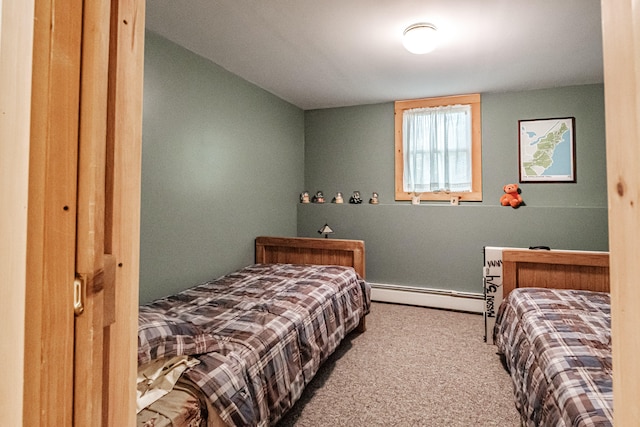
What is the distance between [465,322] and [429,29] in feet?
8.73

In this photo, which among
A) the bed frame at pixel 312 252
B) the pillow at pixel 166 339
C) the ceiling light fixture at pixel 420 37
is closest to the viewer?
the pillow at pixel 166 339

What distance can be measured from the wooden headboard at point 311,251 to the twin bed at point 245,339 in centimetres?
2

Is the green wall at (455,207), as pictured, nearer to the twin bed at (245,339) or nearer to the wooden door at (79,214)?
the twin bed at (245,339)

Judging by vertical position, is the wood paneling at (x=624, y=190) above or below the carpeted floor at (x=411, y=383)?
above

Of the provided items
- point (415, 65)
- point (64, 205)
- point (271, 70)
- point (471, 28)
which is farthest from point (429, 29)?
point (64, 205)

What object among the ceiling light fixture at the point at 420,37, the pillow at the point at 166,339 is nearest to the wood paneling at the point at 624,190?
the pillow at the point at 166,339

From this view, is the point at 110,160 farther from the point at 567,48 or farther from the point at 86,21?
the point at 567,48

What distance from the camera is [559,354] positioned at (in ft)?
5.02

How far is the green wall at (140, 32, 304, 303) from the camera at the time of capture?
245 cm

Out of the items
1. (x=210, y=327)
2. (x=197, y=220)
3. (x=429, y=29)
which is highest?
(x=429, y=29)

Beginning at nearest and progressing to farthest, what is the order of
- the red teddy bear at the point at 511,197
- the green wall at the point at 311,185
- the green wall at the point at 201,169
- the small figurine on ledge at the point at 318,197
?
the green wall at the point at 201,169 < the green wall at the point at 311,185 < the red teddy bear at the point at 511,197 < the small figurine on ledge at the point at 318,197

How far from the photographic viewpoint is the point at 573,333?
1.74m

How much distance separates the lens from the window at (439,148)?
384 centimetres

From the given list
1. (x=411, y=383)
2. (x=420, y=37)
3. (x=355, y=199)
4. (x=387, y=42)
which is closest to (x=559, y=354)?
(x=411, y=383)
